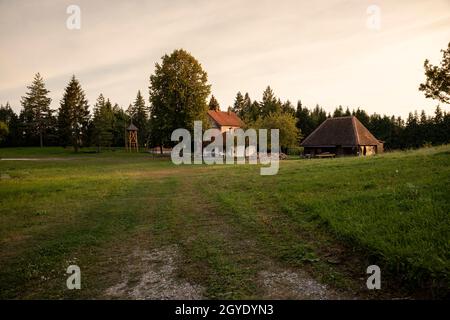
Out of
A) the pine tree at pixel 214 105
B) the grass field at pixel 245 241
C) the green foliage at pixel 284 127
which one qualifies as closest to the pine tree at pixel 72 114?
the pine tree at pixel 214 105

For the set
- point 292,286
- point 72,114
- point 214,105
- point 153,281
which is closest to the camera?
point 292,286

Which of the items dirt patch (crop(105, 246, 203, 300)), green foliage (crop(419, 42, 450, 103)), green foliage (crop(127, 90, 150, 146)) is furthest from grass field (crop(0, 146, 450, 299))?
green foliage (crop(127, 90, 150, 146))

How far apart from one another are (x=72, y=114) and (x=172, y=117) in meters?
35.7

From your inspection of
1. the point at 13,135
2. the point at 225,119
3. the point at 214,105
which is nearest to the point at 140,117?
the point at 214,105

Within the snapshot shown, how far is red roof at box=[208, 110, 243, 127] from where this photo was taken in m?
71.2

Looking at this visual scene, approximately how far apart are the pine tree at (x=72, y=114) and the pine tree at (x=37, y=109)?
5836mm

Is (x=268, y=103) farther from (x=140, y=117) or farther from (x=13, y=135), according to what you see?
(x=13, y=135)

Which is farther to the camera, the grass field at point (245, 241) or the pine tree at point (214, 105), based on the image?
the pine tree at point (214, 105)

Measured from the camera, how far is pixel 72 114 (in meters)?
68.2

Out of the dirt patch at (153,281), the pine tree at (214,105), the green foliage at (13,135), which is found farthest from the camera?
the pine tree at (214,105)

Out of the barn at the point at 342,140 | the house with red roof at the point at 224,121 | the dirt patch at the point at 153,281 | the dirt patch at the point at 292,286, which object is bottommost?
the dirt patch at the point at 153,281

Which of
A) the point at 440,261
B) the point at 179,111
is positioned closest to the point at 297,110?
the point at 179,111

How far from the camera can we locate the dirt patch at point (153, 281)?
5.57 metres

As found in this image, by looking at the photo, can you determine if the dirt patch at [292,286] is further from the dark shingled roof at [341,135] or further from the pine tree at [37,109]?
the pine tree at [37,109]
